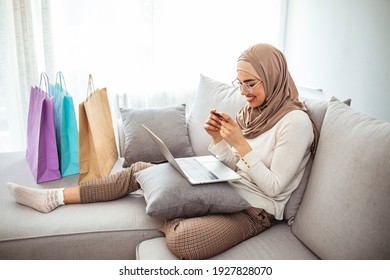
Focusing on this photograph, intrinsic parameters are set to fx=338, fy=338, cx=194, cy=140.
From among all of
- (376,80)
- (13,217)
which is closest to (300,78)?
(376,80)

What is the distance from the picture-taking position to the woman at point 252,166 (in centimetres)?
119

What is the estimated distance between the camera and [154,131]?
1.90m

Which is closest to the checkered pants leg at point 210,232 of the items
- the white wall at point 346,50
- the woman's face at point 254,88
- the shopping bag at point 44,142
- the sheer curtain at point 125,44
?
the woman's face at point 254,88

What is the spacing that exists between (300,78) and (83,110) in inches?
64.3

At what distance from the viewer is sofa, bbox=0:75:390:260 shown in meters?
1.00

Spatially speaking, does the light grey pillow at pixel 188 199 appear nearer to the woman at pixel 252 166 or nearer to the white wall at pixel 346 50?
the woman at pixel 252 166

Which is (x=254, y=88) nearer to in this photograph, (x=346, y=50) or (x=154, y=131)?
(x=154, y=131)

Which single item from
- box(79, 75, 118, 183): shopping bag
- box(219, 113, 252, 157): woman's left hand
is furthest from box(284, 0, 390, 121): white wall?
box(79, 75, 118, 183): shopping bag

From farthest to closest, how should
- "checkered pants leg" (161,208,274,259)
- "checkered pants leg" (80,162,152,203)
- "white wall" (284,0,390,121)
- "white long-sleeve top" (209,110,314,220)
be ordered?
"white wall" (284,0,390,121)
"checkered pants leg" (80,162,152,203)
"white long-sleeve top" (209,110,314,220)
"checkered pants leg" (161,208,274,259)

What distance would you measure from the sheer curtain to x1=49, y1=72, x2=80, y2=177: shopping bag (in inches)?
29.3

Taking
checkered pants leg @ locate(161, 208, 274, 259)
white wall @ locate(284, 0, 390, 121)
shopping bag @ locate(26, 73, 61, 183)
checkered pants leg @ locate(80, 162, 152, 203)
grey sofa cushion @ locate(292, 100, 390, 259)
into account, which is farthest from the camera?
white wall @ locate(284, 0, 390, 121)

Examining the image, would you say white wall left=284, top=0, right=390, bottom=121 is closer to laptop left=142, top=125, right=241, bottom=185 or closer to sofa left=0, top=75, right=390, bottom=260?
sofa left=0, top=75, right=390, bottom=260

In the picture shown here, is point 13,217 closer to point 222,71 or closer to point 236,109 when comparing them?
point 236,109

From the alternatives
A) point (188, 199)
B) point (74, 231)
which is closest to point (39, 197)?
point (74, 231)
